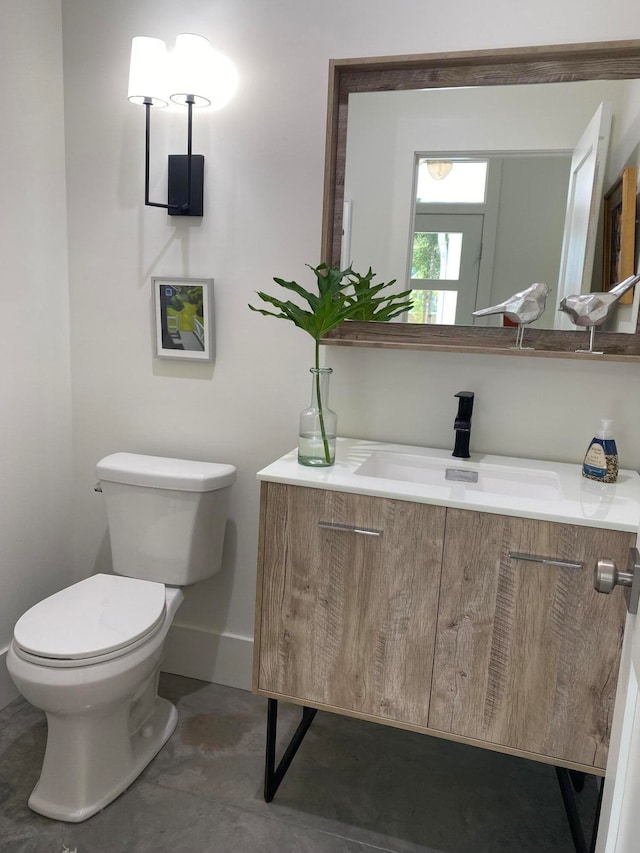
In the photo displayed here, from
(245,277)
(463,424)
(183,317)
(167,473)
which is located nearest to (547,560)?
(463,424)

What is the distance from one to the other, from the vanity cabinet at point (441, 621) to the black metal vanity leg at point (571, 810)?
0.87ft

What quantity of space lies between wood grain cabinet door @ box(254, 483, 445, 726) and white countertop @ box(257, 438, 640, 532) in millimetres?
27

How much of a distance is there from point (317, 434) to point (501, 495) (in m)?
0.49

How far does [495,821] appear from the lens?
163 cm

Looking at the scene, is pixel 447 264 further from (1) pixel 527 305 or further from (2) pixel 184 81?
(2) pixel 184 81

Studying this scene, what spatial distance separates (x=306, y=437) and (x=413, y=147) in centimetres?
84

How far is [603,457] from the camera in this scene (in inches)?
61.4

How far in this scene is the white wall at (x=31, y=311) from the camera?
185 centimetres

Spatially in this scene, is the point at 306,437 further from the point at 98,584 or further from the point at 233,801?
the point at 233,801

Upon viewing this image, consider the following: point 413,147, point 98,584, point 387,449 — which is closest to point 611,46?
point 413,147

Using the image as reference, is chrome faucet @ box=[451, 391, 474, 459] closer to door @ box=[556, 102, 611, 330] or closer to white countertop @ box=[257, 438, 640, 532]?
white countertop @ box=[257, 438, 640, 532]

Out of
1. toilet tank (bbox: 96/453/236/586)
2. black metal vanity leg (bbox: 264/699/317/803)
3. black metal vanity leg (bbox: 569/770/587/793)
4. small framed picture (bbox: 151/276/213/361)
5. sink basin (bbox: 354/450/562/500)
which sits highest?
small framed picture (bbox: 151/276/213/361)

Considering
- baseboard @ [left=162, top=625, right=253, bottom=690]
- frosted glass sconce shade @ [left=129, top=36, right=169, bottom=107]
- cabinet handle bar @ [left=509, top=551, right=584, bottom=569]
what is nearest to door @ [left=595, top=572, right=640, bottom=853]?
cabinet handle bar @ [left=509, top=551, right=584, bottom=569]

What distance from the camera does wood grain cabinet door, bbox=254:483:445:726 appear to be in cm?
143
